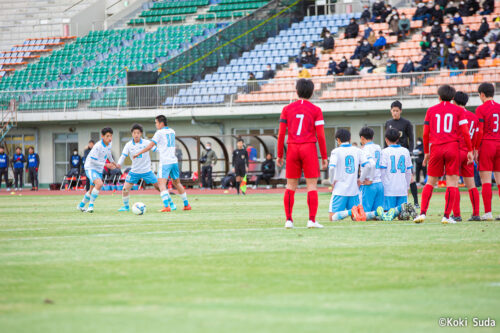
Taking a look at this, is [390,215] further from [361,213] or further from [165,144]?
[165,144]

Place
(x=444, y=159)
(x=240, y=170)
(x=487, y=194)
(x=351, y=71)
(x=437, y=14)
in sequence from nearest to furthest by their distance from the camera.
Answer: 1. (x=444, y=159)
2. (x=487, y=194)
3. (x=240, y=170)
4. (x=351, y=71)
5. (x=437, y=14)

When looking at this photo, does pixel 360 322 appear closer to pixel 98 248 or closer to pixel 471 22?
pixel 98 248

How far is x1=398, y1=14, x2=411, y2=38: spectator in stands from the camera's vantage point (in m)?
39.5

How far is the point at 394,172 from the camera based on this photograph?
13.9 m

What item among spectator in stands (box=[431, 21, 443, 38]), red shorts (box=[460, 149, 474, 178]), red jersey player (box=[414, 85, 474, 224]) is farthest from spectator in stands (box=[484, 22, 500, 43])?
red jersey player (box=[414, 85, 474, 224])

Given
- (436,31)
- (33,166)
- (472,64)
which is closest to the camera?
(472,64)

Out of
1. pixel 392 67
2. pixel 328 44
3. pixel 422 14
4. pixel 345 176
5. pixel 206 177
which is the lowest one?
pixel 206 177

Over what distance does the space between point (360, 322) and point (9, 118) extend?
38856 mm

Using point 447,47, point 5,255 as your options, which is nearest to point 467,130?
point 5,255

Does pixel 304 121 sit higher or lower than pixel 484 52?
lower

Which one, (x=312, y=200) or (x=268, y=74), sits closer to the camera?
(x=312, y=200)

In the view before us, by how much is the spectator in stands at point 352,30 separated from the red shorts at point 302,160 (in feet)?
101

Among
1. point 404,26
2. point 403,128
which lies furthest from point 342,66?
point 403,128

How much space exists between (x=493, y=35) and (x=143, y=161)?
23.9 m
